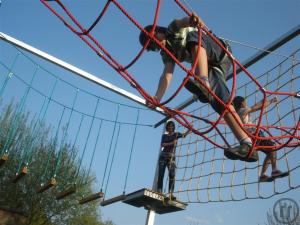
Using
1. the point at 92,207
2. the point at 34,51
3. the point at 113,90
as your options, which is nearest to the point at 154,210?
the point at 113,90

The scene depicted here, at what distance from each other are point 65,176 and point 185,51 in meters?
11.4

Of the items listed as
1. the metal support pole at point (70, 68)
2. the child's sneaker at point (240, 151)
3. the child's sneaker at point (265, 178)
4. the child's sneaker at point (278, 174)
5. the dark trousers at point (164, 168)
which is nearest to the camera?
the child's sneaker at point (240, 151)

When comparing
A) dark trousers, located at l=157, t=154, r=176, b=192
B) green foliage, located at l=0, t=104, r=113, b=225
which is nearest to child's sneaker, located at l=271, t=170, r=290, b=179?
dark trousers, located at l=157, t=154, r=176, b=192

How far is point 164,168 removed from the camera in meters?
5.32

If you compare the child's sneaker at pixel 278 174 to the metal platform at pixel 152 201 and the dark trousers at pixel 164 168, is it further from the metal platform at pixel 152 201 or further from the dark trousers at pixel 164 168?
the dark trousers at pixel 164 168

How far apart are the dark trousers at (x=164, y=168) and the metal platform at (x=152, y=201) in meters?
0.42

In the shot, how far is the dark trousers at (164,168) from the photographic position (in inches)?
203

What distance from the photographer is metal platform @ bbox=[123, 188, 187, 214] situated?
4449 mm

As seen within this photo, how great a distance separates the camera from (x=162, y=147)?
5562 millimetres

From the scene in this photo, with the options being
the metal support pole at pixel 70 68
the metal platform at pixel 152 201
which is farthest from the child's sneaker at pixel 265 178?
the metal support pole at pixel 70 68

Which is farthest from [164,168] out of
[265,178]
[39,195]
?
[39,195]

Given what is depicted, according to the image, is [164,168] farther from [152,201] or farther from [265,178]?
[265,178]

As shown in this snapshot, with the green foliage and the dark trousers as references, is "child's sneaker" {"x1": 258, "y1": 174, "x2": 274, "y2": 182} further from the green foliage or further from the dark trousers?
the green foliage

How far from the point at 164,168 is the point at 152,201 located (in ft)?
2.67
